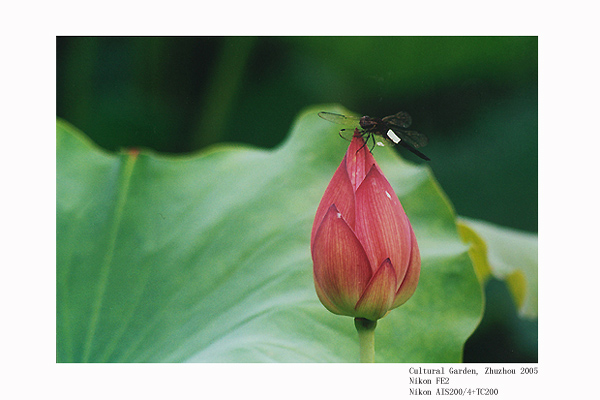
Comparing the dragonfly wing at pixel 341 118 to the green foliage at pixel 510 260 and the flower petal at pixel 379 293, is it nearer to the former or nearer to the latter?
the flower petal at pixel 379 293

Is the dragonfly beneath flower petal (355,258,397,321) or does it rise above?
above

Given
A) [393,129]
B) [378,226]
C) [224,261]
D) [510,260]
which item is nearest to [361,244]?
[378,226]

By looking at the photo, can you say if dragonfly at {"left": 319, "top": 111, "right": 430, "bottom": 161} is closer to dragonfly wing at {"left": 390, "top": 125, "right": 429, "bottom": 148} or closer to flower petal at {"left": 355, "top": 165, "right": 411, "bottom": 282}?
dragonfly wing at {"left": 390, "top": 125, "right": 429, "bottom": 148}

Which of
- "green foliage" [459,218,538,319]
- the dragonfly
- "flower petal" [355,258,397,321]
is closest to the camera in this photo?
"flower petal" [355,258,397,321]

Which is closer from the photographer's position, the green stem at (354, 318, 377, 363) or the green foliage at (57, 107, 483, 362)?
the green stem at (354, 318, 377, 363)

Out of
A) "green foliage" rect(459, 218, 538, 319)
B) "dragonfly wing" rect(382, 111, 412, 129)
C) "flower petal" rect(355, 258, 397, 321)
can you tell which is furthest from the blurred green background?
"flower petal" rect(355, 258, 397, 321)

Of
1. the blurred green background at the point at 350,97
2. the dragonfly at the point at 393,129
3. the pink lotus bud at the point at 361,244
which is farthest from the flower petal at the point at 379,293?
the blurred green background at the point at 350,97
